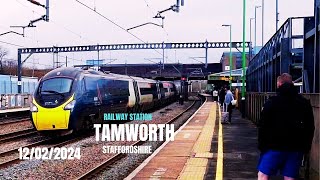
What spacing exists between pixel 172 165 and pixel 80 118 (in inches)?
285

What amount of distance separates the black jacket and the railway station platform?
3.73 metres

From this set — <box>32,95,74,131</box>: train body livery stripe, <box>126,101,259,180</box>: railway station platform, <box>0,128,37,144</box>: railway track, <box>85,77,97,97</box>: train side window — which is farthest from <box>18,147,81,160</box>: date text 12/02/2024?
<box>85,77,97,97</box>: train side window

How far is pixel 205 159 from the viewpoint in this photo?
1184 centimetres

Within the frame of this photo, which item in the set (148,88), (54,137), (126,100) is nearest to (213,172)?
(54,137)

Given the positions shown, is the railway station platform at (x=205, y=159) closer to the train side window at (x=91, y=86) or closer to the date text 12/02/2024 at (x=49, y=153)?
the date text 12/02/2024 at (x=49, y=153)

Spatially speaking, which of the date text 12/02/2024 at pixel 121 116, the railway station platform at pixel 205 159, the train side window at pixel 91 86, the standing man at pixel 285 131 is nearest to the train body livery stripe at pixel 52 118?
the train side window at pixel 91 86

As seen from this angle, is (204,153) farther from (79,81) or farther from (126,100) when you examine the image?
(126,100)

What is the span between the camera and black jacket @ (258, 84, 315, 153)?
5.46 m

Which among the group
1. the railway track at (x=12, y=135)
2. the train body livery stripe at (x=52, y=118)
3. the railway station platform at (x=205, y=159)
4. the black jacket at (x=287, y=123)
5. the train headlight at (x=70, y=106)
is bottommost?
the railway track at (x=12, y=135)

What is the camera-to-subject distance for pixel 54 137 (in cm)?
1864

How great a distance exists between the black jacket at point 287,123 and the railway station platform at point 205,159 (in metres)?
3.73

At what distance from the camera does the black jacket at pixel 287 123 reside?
5.46m

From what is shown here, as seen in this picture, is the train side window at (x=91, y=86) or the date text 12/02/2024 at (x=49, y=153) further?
the train side window at (x=91, y=86)

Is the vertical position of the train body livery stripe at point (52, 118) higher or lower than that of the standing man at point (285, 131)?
lower
